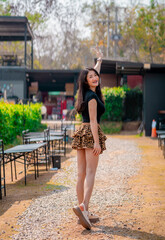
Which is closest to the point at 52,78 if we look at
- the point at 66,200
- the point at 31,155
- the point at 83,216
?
the point at 31,155

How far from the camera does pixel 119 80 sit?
917 inches

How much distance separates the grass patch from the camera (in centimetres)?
1825

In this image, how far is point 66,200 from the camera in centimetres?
520

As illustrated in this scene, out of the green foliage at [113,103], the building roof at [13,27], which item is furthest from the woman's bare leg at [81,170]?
the building roof at [13,27]

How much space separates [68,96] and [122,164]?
23344 millimetres

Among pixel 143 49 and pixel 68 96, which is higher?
pixel 143 49

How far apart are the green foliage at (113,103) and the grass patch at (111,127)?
1.02 feet

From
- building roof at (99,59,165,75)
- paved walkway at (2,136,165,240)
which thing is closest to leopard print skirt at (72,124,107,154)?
paved walkway at (2,136,165,240)

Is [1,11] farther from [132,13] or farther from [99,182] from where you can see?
[99,182]

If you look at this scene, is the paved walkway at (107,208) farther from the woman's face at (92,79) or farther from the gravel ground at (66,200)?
the woman's face at (92,79)

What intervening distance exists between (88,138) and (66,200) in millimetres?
1511

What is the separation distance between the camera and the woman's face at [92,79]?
4.16m

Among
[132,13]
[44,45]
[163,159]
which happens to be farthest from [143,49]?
[163,159]

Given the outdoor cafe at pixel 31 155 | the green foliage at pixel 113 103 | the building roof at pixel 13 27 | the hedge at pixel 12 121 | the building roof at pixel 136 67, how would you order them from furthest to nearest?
the building roof at pixel 13 27 < the green foliage at pixel 113 103 < the building roof at pixel 136 67 < the hedge at pixel 12 121 < the outdoor cafe at pixel 31 155
